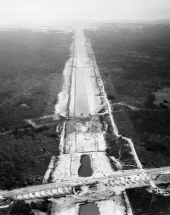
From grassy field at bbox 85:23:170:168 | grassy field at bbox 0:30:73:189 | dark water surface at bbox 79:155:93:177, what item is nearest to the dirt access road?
dark water surface at bbox 79:155:93:177

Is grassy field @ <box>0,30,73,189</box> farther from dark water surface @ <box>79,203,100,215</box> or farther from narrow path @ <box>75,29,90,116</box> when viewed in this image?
dark water surface @ <box>79,203,100,215</box>

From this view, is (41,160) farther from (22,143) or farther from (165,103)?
(165,103)

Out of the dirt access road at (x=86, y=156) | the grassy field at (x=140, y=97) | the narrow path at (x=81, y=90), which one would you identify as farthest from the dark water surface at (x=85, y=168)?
the narrow path at (x=81, y=90)

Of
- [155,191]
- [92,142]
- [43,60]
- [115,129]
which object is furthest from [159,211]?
[43,60]

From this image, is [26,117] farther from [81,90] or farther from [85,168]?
[85,168]

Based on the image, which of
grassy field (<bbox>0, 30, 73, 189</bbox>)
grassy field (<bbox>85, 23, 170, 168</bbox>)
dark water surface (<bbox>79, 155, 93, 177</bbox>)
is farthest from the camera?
grassy field (<bbox>85, 23, 170, 168</bbox>)

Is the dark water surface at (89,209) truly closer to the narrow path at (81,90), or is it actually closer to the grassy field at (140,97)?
the grassy field at (140,97)

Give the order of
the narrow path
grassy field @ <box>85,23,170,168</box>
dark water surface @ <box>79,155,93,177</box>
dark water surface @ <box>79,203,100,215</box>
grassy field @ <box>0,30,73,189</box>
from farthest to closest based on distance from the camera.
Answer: the narrow path, grassy field @ <box>85,23,170,168</box>, grassy field @ <box>0,30,73,189</box>, dark water surface @ <box>79,155,93,177</box>, dark water surface @ <box>79,203,100,215</box>
